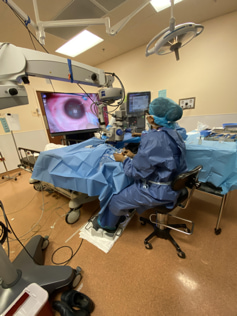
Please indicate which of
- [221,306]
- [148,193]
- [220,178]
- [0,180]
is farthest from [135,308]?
[0,180]

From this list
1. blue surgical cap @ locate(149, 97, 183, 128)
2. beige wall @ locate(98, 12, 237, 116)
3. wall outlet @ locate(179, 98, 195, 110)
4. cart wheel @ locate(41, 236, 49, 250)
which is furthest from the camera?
wall outlet @ locate(179, 98, 195, 110)

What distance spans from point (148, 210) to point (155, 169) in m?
0.98

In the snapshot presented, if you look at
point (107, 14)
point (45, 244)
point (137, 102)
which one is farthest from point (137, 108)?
point (45, 244)

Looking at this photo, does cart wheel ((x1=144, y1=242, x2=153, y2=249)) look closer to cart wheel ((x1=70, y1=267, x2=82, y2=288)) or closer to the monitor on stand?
cart wheel ((x1=70, y1=267, x2=82, y2=288))

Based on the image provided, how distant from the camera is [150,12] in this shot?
6.68 ft

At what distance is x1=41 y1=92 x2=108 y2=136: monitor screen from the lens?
1.90 meters

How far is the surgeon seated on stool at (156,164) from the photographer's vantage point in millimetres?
890

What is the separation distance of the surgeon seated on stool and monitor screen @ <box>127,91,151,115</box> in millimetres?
1494

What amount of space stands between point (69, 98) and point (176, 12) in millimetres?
2287

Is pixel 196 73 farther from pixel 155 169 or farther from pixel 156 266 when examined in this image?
pixel 156 266

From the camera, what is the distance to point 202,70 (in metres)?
2.57

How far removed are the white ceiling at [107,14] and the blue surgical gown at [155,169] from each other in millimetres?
2073

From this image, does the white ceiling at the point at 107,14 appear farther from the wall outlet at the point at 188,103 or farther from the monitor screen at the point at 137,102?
the wall outlet at the point at 188,103

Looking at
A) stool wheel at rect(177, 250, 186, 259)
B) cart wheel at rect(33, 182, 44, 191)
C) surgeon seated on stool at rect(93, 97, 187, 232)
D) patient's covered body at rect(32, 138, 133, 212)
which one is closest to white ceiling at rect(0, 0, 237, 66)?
surgeon seated on stool at rect(93, 97, 187, 232)
